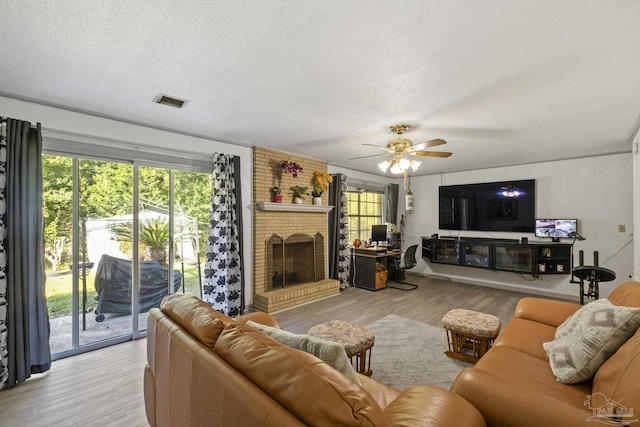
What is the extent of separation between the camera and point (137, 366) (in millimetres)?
2639

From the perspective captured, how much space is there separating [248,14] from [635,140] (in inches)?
182

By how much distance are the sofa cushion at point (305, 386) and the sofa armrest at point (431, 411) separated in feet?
0.77

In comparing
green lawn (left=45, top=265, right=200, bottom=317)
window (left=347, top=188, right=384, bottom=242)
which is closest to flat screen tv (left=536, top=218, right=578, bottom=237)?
window (left=347, top=188, right=384, bottom=242)

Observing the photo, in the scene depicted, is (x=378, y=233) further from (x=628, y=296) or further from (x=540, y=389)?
(x=540, y=389)

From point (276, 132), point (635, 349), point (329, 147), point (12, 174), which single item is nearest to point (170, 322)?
point (12, 174)

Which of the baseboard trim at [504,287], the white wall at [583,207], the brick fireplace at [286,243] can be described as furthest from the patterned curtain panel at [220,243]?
the white wall at [583,207]

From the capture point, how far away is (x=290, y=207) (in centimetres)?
449

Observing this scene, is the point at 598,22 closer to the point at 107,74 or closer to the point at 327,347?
the point at 327,347

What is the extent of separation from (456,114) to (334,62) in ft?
5.18

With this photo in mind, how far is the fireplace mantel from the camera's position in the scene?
4168mm

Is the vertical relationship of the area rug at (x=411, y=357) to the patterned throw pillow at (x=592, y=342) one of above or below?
below

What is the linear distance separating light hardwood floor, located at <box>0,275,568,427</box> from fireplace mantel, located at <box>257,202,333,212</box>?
1.49m

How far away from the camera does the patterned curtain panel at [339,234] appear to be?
5332 millimetres

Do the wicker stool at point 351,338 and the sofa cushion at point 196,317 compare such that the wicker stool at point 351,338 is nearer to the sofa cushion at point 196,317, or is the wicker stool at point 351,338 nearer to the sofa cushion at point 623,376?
the sofa cushion at point 196,317
